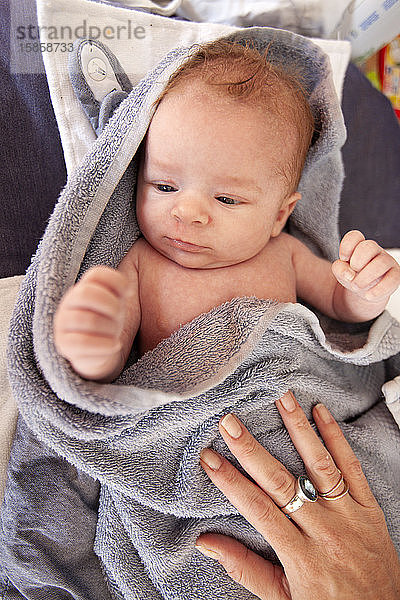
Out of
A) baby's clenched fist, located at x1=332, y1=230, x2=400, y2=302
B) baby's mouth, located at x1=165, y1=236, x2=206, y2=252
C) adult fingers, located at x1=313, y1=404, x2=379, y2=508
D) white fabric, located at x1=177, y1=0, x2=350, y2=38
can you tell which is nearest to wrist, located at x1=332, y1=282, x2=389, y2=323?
baby's clenched fist, located at x1=332, y1=230, x2=400, y2=302

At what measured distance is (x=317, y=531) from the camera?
0.94 meters

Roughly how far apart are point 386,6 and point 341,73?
0.25m

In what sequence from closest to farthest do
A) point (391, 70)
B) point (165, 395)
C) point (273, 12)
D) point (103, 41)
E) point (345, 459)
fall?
point (165, 395) → point (345, 459) → point (103, 41) → point (273, 12) → point (391, 70)

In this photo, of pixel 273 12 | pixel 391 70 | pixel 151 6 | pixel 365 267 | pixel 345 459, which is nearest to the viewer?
pixel 365 267

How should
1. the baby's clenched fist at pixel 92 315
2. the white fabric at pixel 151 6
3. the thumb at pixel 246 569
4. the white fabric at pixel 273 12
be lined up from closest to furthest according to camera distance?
the baby's clenched fist at pixel 92 315
the thumb at pixel 246 569
the white fabric at pixel 151 6
the white fabric at pixel 273 12

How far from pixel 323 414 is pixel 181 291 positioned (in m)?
0.38

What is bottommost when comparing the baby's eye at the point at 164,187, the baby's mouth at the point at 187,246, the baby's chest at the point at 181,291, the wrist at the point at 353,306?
the wrist at the point at 353,306

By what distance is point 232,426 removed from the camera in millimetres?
905

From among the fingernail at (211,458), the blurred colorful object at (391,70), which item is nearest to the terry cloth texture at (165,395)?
the fingernail at (211,458)

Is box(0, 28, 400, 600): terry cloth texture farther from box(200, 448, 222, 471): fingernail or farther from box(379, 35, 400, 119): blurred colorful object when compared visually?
box(379, 35, 400, 119): blurred colorful object

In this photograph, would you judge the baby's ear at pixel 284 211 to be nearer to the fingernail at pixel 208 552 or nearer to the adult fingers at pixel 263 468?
the adult fingers at pixel 263 468

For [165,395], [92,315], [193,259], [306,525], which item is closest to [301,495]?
[306,525]

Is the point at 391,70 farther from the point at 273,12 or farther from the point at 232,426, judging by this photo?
the point at 232,426

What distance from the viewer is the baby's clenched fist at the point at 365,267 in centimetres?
89
